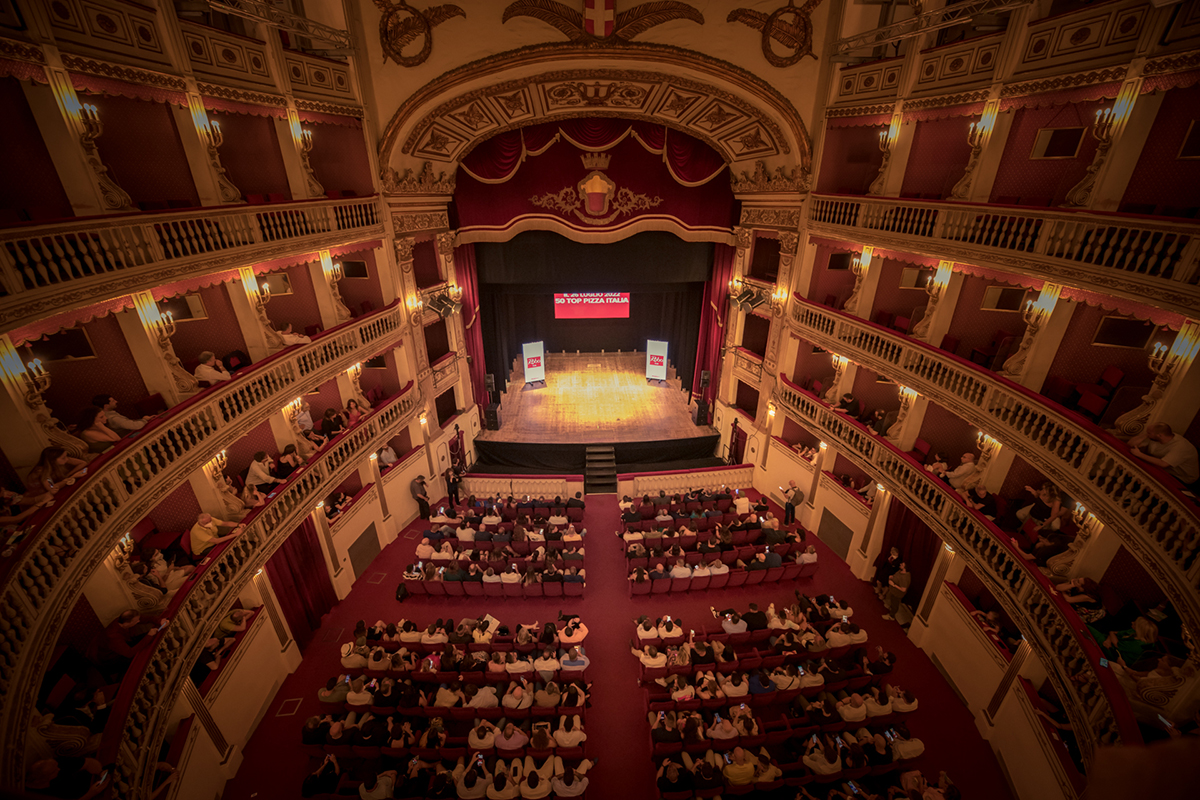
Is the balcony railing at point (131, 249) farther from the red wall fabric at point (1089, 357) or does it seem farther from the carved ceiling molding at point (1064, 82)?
the red wall fabric at point (1089, 357)

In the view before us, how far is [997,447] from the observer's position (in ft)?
29.9

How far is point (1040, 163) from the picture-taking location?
28.1 feet

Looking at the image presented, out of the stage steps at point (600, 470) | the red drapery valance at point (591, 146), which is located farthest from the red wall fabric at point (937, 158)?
the stage steps at point (600, 470)

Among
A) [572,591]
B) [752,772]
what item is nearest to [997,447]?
[752,772]

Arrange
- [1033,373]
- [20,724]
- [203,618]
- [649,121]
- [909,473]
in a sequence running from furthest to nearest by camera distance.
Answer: [649,121] < [909,473] < [1033,373] < [203,618] < [20,724]

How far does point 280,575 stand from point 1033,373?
45.3ft

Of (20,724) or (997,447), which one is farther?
(997,447)

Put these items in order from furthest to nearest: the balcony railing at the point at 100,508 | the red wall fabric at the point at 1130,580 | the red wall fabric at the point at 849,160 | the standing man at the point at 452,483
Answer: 1. the standing man at the point at 452,483
2. the red wall fabric at the point at 849,160
3. the red wall fabric at the point at 1130,580
4. the balcony railing at the point at 100,508

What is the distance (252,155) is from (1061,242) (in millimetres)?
13421

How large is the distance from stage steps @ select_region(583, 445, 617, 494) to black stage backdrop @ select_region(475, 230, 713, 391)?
510 cm

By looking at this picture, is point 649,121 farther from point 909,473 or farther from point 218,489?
point 218,489

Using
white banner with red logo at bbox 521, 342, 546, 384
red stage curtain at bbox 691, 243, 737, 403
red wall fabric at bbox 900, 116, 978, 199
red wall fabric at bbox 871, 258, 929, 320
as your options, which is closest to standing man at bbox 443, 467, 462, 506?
white banner with red logo at bbox 521, 342, 546, 384

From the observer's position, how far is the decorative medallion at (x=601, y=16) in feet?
36.0

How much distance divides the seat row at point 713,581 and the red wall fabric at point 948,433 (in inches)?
159
